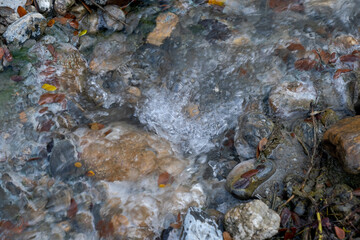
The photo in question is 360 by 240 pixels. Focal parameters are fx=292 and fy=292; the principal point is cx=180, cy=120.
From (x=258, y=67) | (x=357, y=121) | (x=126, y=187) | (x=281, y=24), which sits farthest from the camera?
(x=281, y=24)

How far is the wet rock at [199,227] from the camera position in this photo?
2.41 meters

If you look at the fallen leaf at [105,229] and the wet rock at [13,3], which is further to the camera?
the wet rock at [13,3]

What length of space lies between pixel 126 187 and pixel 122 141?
0.53 m

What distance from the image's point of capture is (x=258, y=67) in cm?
A: 384

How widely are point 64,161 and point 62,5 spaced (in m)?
2.47

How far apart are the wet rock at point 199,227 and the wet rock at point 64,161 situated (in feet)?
4.30

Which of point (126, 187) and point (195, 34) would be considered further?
point (195, 34)

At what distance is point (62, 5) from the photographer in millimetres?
4289

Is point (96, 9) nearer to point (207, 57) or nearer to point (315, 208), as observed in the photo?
point (207, 57)

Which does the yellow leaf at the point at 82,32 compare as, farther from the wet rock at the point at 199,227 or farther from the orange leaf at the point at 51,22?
the wet rock at the point at 199,227

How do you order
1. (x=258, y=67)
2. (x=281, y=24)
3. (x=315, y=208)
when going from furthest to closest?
(x=281, y=24), (x=258, y=67), (x=315, y=208)

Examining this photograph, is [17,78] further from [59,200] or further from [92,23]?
[59,200]

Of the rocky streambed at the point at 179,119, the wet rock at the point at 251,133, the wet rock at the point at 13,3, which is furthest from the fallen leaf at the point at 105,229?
the wet rock at the point at 13,3

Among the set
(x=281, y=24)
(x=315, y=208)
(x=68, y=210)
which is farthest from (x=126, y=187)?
(x=281, y=24)
